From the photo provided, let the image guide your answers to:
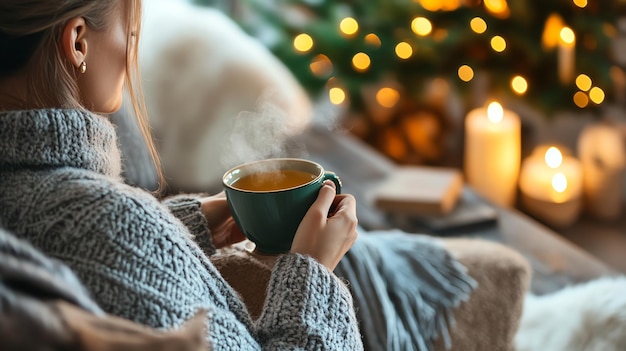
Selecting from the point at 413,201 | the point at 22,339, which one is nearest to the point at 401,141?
the point at 413,201

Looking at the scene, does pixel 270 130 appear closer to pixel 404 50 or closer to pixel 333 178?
pixel 333 178

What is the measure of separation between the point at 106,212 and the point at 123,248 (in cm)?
3

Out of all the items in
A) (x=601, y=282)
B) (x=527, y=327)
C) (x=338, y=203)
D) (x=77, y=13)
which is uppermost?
(x=77, y=13)

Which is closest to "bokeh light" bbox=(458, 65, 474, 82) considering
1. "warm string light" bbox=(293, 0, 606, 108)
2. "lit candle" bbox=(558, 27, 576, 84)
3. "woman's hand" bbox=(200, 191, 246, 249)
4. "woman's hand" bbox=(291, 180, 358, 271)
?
"warm string light" bbox=(293, 0, 606, 108)

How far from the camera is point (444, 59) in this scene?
2201 millimetres

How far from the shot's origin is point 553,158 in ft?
7.14

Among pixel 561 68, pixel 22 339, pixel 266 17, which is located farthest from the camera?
pixel 266 17

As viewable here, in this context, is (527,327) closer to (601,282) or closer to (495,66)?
(601,282)

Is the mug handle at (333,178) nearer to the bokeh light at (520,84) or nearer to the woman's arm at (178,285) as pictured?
the woman's arm at (178,285)

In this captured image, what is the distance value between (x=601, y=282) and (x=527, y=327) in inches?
6.1

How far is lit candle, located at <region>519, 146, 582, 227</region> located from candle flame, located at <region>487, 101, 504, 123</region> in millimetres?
174

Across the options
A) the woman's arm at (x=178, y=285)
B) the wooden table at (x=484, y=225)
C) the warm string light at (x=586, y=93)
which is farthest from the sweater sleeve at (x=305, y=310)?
the warm string light at (x=586, y=93)

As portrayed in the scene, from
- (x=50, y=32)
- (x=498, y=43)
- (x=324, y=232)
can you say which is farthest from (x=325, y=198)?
(x=498, y=43)

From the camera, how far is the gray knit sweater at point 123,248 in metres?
0.61
